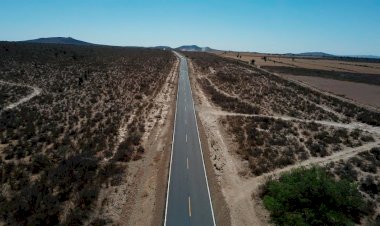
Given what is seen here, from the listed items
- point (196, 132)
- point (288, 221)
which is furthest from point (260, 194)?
point (196, 132)

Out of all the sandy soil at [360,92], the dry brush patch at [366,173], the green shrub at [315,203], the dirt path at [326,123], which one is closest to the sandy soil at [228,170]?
the green shrub at [315,203]

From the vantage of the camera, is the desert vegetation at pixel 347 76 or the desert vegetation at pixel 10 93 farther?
the desert vegetation at pixel 347 76

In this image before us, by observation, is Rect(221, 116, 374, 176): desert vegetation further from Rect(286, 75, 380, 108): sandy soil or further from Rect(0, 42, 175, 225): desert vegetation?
Rect(286, 75, 380, 108): sandy soil

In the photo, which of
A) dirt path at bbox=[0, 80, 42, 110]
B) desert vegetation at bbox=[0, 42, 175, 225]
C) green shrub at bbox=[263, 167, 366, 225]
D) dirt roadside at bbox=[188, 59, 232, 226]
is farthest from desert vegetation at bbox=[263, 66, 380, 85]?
green shrub at bbox=[263, 167, 366, 225]

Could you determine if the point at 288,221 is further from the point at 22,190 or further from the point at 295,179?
the point at 22,190

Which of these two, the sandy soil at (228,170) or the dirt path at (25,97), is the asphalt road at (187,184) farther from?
the dirt path at (25,97)

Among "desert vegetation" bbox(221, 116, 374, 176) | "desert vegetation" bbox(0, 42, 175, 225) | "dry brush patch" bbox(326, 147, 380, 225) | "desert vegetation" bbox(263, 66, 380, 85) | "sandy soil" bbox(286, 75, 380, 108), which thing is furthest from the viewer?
"desert vegetation" bbox(263, 66, 380, 85)
